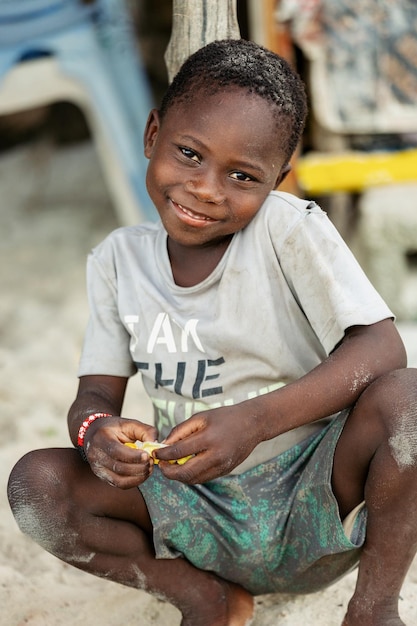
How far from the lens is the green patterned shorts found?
1.73 meters

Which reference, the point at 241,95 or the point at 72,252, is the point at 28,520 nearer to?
the point at 241,95

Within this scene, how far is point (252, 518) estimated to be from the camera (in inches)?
68.4

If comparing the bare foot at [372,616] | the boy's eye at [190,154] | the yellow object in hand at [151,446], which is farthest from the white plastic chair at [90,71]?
the bare foot at [372,616]

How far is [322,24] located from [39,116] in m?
2.52

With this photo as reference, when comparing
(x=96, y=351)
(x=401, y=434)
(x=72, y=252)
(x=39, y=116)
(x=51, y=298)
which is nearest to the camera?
(x=401, y=434)

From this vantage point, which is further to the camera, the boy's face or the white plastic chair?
the white plastic chair

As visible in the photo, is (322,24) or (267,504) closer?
(267,504)

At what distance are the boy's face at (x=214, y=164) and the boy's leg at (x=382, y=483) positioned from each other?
1.40 ft

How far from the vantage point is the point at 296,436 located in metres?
1.77

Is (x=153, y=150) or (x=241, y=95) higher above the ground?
(x=241, y=95)

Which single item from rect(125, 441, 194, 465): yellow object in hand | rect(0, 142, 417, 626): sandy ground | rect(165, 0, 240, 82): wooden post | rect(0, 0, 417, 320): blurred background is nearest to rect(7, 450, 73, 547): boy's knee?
rect(125, 441, 194, 465): yellow object in hand

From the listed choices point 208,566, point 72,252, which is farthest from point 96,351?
point 72,252

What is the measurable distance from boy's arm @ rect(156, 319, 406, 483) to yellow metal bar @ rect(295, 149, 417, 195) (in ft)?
6.10

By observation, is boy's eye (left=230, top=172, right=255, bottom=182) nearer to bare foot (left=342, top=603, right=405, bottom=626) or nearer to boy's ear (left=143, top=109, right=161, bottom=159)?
boy's ear (left=143, top=109, right=161, bottom=159)
